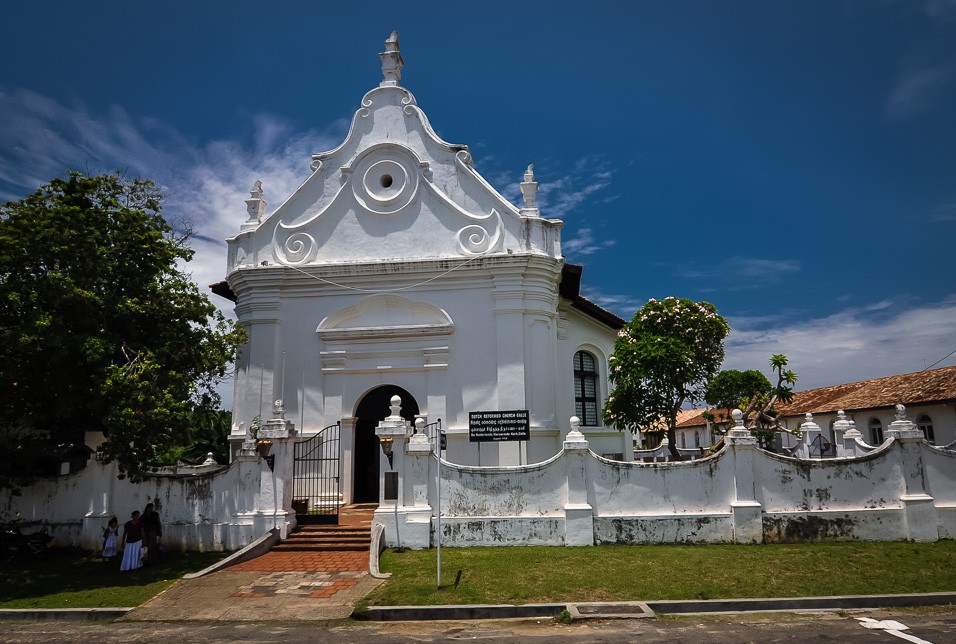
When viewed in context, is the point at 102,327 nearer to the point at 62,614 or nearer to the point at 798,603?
the point at 62,614

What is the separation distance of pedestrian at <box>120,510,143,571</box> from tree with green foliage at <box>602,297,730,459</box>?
12090mm

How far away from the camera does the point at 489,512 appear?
1289 cm

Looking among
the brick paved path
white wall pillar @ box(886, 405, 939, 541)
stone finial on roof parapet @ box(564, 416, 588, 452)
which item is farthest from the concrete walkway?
white wall pillar @ box(886, 405, 939, 541)

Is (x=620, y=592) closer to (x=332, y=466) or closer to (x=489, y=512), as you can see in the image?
(x=489, y=512)

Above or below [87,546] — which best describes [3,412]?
above

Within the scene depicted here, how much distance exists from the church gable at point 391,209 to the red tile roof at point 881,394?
45.1 ft

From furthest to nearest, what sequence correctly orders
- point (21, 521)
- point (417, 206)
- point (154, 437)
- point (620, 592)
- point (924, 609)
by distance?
point (417, 206) → point (21, 521) → point (154, 437) → point (620, 592) → point (924, 609)

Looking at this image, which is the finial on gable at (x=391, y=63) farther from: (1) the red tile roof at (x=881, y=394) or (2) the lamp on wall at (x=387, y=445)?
(1) the red tile roof at (x=881, y=394)

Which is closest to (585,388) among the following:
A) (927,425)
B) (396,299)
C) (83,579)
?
(396,299)

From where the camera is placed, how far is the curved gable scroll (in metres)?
17.2

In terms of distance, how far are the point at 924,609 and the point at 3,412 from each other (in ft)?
52.9

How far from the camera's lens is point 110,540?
42.8 feet

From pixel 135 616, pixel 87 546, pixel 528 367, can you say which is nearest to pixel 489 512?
pixel 528 367

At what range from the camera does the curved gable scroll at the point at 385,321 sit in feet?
56.3
